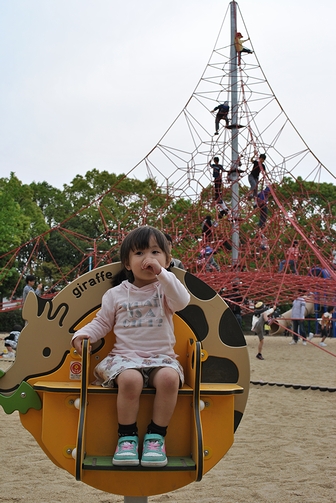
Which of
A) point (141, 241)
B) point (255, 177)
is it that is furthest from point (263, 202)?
point (141, 241)

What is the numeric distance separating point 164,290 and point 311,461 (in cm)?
253

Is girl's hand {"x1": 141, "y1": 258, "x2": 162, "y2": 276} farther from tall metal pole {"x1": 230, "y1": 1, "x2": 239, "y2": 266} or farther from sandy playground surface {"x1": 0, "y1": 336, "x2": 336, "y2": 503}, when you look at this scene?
tall metal pole {"x1": 230, "y1": 1, "x2": 239, "y2": 266}

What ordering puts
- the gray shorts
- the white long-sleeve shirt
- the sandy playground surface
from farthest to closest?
the sandy playground surface < the white long-sleeve shirt < the gray shorts

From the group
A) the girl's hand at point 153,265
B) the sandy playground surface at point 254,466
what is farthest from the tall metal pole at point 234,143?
the girl's hand at point 153,265

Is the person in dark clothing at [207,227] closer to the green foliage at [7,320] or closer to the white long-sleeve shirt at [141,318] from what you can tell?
the white long-sleeve shirt at [141,318]

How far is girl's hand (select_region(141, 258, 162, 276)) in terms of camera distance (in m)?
2.24

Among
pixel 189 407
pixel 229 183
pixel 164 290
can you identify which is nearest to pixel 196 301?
pixel 164 290

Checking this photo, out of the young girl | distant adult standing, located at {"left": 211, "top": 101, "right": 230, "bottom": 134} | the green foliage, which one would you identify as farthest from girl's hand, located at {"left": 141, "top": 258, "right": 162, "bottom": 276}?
the green foliage

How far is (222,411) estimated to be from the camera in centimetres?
224

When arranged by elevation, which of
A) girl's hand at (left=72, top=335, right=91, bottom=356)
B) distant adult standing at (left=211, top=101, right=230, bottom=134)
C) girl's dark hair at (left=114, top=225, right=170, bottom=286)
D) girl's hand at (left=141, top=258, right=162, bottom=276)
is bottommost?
girl's hand at (left=72, top=335, right=91, bottom=356)

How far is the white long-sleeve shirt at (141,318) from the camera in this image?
2.28 m

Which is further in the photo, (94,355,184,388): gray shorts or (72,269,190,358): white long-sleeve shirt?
(72,269,190,358): white long-sleeve shirt

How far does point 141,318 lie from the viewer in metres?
2.33

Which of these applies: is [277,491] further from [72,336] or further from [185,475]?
[72,336]
